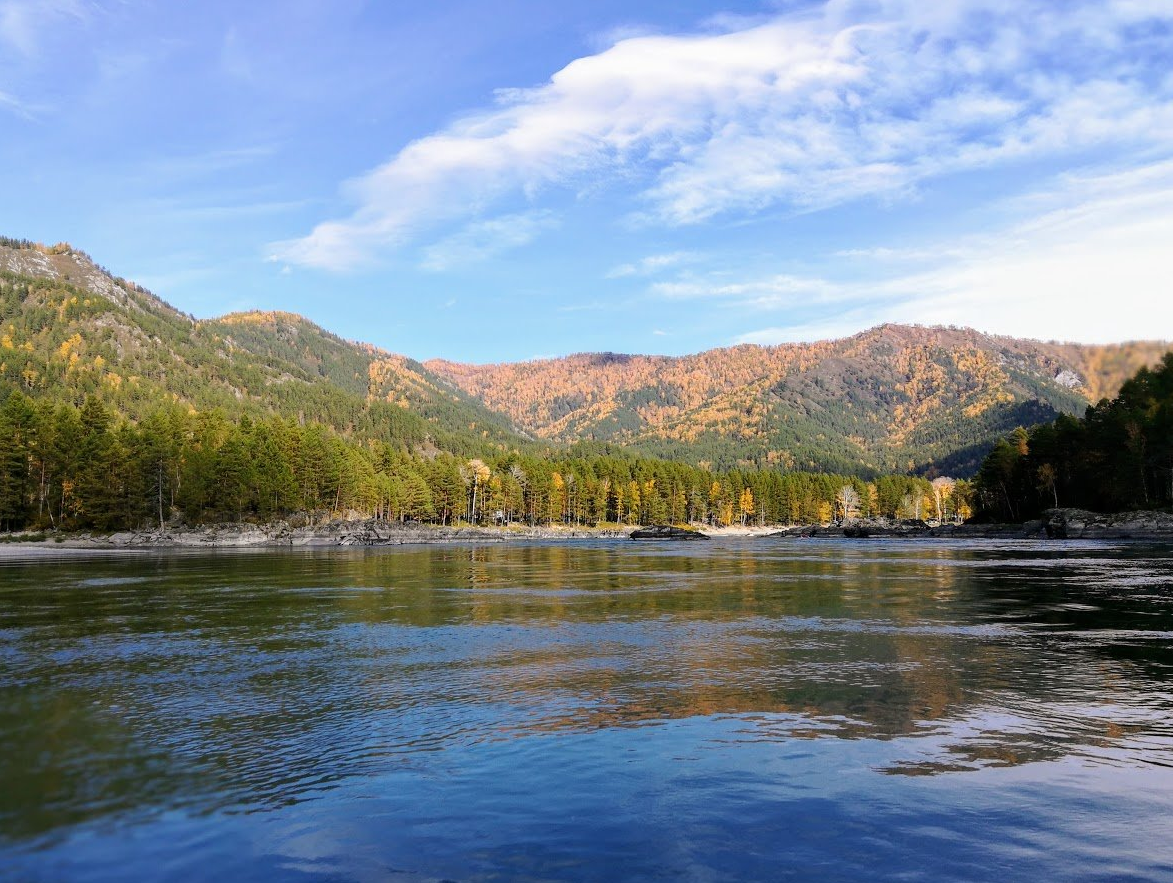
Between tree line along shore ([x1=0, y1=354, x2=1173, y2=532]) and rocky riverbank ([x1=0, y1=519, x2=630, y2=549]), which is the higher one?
tree line along shore ([x1=0, y1=354, x2=1173, y2=532])

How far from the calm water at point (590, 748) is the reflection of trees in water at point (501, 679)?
0.36ft

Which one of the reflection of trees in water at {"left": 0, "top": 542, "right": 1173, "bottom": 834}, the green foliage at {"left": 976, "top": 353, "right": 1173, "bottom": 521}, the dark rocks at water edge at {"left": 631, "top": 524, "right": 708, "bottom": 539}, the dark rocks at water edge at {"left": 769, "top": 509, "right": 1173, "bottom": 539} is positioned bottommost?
the dark rocks at water edge at {"left": 631, "top": 524, "right": 708, "bottom": 539}

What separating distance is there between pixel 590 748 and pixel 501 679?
6.39 metres

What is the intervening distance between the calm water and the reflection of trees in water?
109 millimetres

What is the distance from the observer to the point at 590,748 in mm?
13617

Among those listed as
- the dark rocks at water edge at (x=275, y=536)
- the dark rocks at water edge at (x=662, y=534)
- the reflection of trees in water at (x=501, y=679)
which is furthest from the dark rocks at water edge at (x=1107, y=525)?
the dark rocks at water edge at (x=275, y=536)

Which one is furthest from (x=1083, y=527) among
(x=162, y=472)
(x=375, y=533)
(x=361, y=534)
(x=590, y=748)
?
(x=162, y=472)

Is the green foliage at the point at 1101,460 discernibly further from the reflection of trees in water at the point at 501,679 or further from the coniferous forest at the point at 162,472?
the coniferous forest at the point at 162,472

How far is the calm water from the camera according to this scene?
9305mm

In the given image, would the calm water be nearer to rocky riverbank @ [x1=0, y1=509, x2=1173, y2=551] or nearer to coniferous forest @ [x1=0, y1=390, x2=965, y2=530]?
rocky riverbank @ [x1=0, y1=509, x2=1173, y2=551]

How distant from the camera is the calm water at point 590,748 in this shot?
930 cm

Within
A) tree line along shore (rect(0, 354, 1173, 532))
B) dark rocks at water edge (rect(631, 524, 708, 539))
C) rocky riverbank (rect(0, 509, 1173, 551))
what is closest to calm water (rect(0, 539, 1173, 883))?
rocky riverbank (rect(0, 509, 1173, 551))

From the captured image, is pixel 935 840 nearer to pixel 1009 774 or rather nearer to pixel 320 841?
pixel 1009 774

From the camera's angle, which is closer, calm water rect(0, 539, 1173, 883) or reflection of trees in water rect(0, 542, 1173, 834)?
calm water rect(0, 539, 1173, 883)
